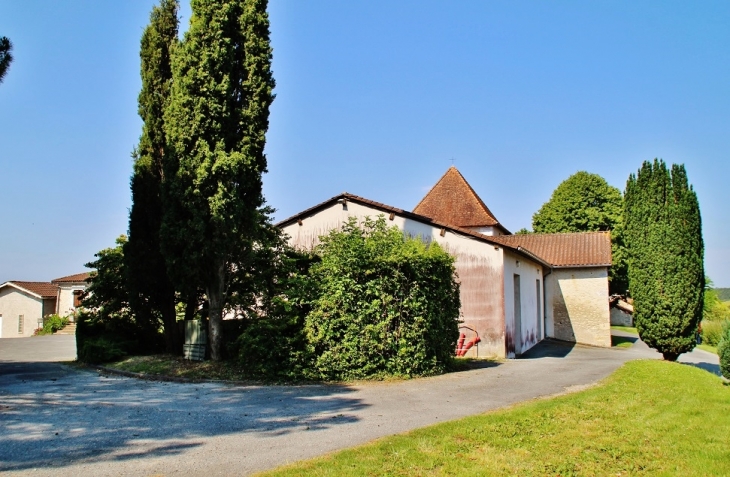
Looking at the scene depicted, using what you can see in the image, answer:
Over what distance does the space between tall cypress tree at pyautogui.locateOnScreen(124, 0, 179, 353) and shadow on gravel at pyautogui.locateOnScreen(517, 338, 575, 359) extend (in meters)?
Answer: 12.1

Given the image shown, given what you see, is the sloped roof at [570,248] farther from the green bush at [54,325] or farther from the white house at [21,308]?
the white house at [21,308]

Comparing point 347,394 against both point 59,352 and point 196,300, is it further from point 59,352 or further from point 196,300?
point 59,352

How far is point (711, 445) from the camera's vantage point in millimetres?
6934

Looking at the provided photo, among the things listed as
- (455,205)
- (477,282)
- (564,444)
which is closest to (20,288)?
(455,205)

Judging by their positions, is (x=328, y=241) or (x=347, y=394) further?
(x=328, y=241)

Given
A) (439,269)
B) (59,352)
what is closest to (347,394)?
(439,269)

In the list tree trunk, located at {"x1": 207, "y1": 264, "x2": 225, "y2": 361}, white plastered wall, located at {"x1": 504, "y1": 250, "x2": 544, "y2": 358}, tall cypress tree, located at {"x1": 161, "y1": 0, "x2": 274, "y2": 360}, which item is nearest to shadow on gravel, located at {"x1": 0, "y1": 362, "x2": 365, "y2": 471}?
tree trunk, located at {"x1": 207, "y1": 264, "x2": 225, "y2": 361}

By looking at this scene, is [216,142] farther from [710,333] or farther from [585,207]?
[585,207]

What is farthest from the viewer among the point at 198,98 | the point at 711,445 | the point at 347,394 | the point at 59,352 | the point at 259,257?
the point at 59,352

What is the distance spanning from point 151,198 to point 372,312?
319 inches

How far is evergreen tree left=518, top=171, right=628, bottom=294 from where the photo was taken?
134 ft

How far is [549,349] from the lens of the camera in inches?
910

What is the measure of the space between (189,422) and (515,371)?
347 inches

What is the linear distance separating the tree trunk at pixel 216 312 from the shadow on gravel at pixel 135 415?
2054 mm
